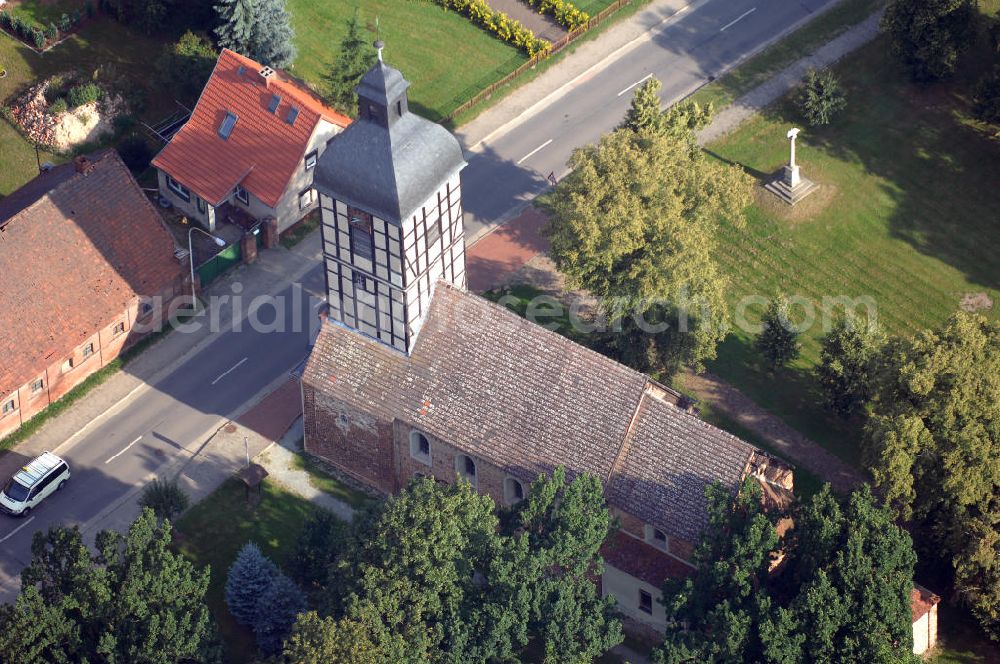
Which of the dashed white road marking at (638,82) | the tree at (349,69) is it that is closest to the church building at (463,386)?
the tree at (349,69)

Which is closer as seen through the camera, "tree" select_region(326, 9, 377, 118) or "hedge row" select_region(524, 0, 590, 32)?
"tree" select_region(326, 9, 377, 118)

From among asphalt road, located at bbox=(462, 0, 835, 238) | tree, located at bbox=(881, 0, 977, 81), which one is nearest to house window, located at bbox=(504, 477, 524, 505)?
asphalt road, located at bbox=(462, 0, 835, 238)

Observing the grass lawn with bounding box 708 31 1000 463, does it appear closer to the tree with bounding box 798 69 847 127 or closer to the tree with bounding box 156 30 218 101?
the tree with bounding box 798 69 847 127

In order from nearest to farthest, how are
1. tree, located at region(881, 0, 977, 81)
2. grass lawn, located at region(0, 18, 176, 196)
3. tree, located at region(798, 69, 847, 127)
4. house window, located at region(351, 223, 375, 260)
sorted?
house window, located at region(351, 223, 375, 260), tree, located at region(881, 0, 977, 81), tree, located at region(798, 69, 847, 127), grass lawn, located at region(0, 18, 176, 196)

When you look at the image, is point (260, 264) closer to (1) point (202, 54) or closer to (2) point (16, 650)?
(1) point (202, 54)

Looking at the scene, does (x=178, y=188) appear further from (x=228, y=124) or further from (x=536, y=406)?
(x=536, y=406)

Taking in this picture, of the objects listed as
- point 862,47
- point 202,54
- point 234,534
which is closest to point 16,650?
point 234,534

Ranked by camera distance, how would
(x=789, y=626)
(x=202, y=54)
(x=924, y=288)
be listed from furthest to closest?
(x=202, y=54) < (x=924, y=288) < (x=789, y=626)
